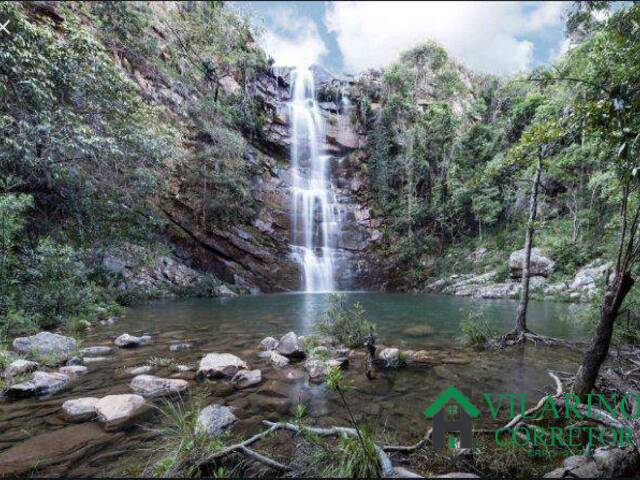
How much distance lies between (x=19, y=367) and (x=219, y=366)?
2.83 meters

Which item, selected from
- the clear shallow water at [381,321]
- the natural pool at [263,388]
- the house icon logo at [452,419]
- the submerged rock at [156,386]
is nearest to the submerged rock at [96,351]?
the natural pool at [263,388]

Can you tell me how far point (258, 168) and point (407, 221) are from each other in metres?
13.1

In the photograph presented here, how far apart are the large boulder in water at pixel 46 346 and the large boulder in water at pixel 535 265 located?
2100 centimetres

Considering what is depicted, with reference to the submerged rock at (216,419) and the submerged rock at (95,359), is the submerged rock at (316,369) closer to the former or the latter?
the submerged rock at (216,419)

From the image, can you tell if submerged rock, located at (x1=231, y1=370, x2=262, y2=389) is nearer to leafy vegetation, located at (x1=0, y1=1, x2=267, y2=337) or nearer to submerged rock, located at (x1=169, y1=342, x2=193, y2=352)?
submerged rock, located at (x1=169, y1=342, x2=193, y2=352)

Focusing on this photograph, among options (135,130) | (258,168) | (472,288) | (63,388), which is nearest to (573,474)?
(63,388)

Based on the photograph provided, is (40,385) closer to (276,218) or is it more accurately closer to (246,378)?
(246,378)

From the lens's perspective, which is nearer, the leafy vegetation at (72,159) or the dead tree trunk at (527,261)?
the dead tree trunk at (527,261)

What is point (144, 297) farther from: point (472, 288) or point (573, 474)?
point (472, 288)

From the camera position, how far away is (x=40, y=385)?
450 cm

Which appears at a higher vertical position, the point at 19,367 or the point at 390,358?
the point at 19,367

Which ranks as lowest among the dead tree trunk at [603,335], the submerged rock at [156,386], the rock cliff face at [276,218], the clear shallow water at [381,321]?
the clear shallow water at [381,321]

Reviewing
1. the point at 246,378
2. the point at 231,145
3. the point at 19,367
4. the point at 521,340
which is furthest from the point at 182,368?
the point at 231,145

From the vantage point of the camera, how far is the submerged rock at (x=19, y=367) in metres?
4.77
